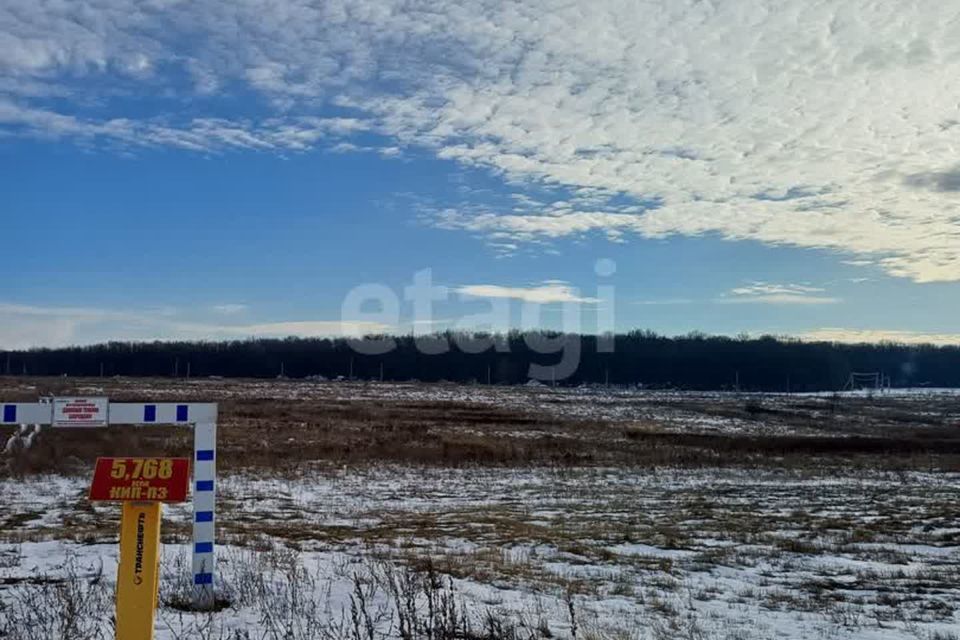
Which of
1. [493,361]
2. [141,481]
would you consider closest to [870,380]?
[493,361]

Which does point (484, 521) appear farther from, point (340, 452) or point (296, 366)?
point (296, 366)

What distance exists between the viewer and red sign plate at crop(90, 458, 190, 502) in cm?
543

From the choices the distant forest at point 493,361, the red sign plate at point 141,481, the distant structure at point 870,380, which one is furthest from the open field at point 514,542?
the distant structure at point 870,380

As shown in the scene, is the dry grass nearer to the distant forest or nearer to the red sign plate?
the red sign plate

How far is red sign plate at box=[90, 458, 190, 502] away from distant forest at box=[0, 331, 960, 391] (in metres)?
147

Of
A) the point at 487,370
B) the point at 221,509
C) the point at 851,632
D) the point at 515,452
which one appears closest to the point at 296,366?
the point at 487,370

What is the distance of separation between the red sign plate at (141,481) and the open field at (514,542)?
4.09 ft

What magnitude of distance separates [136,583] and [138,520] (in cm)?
41

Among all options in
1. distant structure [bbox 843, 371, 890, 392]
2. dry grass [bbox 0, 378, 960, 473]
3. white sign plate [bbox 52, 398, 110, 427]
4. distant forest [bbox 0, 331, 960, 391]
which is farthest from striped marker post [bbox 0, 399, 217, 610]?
distant structure [bbox 843, 371, 890, 392]

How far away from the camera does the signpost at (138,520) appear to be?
17.5ft

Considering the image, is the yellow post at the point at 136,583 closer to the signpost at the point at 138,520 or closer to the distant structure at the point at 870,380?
the signpost at the point at 138,520

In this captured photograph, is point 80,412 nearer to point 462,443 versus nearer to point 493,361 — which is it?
point 462,443

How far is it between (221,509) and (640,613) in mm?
Result: 10580

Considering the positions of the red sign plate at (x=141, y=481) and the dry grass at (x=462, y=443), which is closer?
the red sign plate at (x=141, y=481)
